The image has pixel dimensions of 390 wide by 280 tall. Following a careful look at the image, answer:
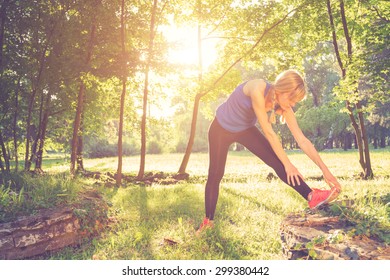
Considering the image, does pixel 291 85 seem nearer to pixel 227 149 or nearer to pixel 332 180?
pixel 332 180

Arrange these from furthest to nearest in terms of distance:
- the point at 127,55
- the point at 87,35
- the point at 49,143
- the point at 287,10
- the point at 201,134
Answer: the point at 201,134
the point at 49,143
the point at 287,10
the point at 87,35
the point at 127,55

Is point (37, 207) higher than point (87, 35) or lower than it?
lower

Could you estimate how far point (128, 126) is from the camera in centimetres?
1402

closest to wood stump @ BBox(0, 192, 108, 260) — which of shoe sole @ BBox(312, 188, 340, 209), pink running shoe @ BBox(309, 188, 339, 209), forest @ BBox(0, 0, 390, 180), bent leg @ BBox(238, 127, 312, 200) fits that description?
bent leg @ BBox(238, 127, 312, 200)

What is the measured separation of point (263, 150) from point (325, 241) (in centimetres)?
139

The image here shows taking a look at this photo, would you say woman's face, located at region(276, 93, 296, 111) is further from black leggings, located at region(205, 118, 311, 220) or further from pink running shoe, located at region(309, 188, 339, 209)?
pink running shoe, located at region(309, 188, 339, 209)

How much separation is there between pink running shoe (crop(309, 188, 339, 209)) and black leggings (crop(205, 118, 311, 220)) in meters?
0.08

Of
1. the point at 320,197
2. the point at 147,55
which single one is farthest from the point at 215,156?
the point at 147,55

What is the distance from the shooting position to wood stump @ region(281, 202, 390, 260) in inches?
129

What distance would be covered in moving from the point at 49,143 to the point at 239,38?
9592 mm
